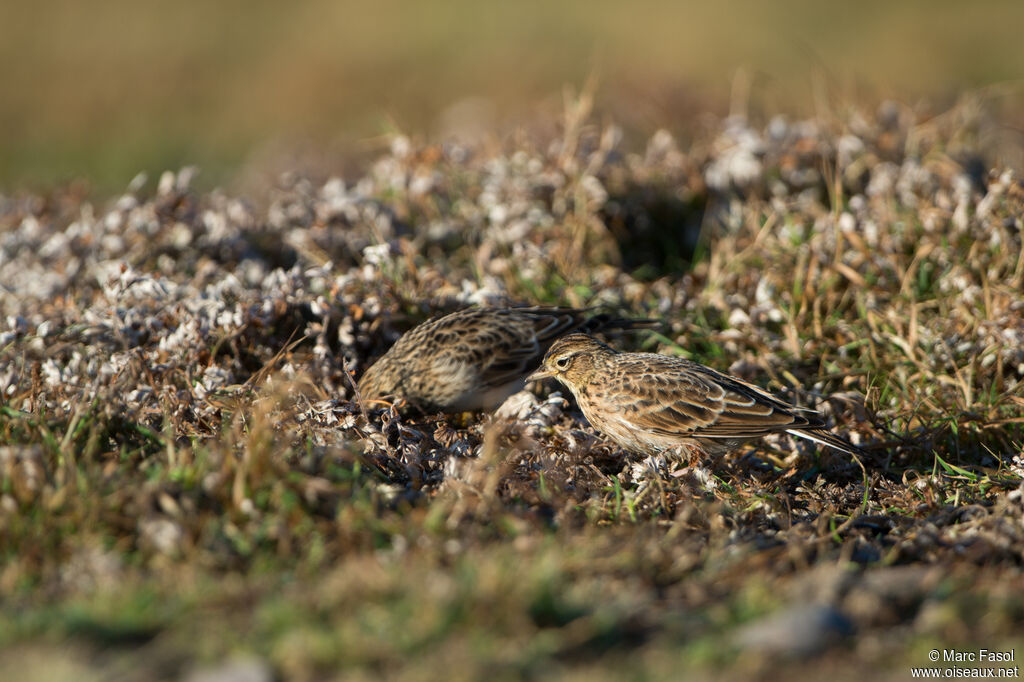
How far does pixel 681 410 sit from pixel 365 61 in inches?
692

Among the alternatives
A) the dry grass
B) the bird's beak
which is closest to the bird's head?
the bird's beak

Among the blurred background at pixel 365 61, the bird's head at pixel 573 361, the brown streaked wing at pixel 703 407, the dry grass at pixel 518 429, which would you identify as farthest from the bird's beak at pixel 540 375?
the blurred background at pixel 365 61

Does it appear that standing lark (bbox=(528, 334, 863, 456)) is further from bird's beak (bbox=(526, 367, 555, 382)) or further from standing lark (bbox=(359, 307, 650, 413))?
standing lark (bbox=(359, 307, 650, 413))

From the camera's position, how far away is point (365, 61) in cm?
2242

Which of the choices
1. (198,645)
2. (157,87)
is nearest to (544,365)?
(198,645)

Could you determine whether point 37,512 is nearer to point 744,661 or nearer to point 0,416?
point 0,416

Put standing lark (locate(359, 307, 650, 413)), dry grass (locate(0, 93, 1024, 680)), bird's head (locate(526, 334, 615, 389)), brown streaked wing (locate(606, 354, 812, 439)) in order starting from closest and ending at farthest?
dry grass (locate(0, 93, 1024, 680)) → brown streaked wing (locate(606, 354, 812, 439)) → bird's head (locate(526, 334, 615, 389)) → standing lark (locate(359, 307, 650, 413))

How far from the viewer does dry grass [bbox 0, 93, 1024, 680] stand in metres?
3.97

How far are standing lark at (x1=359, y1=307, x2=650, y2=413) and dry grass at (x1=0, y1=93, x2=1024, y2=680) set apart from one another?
0.70 ft

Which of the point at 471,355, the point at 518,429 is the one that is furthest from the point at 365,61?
the point at 518,429

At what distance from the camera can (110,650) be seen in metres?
3.84

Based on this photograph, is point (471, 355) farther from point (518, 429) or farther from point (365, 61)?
point (365, 61)

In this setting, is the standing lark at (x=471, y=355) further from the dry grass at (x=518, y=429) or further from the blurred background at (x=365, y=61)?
the blurred background at (x=365, y=61)

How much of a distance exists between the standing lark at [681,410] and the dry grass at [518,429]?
230mm
